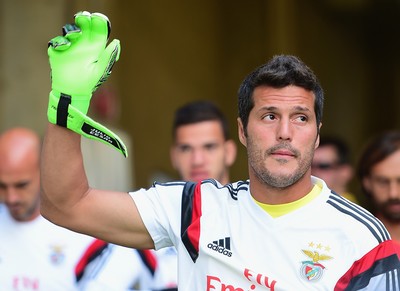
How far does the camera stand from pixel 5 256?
5508 millimetres

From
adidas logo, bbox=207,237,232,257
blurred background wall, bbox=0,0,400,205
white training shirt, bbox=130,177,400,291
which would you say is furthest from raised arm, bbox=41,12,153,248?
blurred background wall, bbox=0,0,400,205

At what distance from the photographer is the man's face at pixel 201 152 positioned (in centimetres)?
597

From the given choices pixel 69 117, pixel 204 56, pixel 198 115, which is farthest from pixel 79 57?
pixel 204 56

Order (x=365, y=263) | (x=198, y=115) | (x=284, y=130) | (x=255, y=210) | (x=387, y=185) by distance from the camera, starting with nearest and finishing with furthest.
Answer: (x=365, y=263)
(x=284, y=130)
(x=255, y=210)
(x=387, y=185)
(x=198, y=115)

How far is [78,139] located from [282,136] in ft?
2.45

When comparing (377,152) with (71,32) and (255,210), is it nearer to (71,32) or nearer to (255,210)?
(255,210)

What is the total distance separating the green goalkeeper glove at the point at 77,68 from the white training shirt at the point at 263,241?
453 mm

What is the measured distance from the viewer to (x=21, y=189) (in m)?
5.63

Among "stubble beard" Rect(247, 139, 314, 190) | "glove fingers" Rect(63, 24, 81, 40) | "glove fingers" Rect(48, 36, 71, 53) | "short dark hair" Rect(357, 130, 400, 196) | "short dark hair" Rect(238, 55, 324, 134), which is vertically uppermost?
"glove fingers" Rect(63, 24, 81, 40)

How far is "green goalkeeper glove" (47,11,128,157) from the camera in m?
3.56

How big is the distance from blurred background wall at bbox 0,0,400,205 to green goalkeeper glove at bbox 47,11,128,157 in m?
5.56

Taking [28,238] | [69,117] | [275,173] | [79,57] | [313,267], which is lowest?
[28,238]

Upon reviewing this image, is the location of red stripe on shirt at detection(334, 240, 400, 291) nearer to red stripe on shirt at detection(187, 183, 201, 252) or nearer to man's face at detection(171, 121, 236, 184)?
red stripe on shirt at detection(187, 183, 201, 252)

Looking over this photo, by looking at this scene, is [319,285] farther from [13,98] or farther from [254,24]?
[254,24]
